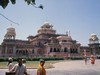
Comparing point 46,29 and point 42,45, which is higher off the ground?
point 46,29

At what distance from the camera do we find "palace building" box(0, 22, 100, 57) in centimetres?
6638

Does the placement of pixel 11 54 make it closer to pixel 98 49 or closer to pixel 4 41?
pixel 4 41

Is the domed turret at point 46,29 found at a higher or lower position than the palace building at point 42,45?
higher

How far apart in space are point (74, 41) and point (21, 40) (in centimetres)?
1544

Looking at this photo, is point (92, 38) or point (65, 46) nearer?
point (65, 46)

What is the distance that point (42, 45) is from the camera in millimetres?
71625

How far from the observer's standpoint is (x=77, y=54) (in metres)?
69.1

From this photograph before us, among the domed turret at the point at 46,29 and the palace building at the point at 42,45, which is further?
the domed turret at the point at 46,29

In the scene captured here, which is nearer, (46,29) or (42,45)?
(42,45)

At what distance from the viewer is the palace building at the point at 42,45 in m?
Answer: 66.4

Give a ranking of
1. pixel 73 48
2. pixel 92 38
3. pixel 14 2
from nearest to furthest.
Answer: pixel 14 2 < pixel 73 48 < pixel 92 38

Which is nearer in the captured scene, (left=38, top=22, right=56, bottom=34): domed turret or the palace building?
the palace building

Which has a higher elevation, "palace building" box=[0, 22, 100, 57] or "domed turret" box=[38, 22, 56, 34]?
"domed turret" box=[38, 22, 56, 34]

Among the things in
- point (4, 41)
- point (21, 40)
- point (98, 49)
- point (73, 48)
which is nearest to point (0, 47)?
point (4, 41)
